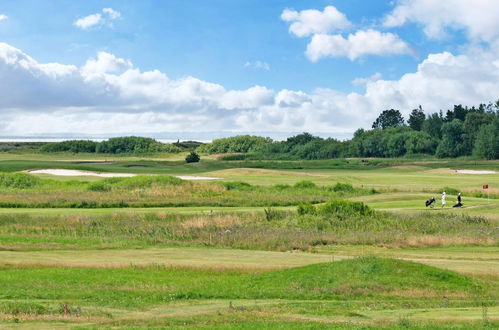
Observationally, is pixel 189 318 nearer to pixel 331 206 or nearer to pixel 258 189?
pixel 331 206

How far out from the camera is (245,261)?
1357 inches

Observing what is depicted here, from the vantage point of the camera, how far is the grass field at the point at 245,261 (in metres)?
20.6

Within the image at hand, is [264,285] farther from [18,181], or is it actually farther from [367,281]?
[18,181]

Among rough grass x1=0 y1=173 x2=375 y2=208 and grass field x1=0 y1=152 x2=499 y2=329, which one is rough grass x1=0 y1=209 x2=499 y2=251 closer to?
grass field x1=0 y1=152 x2=499 y2=329

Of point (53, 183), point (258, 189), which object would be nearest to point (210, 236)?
point (258, 189)

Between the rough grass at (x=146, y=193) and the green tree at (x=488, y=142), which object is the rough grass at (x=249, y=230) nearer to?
the rough grass at (x=146, y=193)

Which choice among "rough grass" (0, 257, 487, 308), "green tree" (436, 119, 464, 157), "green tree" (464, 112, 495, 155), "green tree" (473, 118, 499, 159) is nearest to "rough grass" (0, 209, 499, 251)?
"rough grass" (0, 257, 487, 308)

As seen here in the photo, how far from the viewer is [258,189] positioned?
79.6 m

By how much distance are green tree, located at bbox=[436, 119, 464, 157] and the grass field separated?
93490 millimetres

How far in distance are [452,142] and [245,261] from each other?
460ft

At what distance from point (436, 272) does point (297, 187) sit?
175 ft

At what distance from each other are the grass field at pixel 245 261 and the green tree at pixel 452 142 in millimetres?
93490

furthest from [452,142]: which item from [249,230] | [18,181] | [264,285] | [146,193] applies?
[264,285]

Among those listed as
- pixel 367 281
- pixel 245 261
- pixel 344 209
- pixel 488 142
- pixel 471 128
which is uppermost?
pixel 471 128
